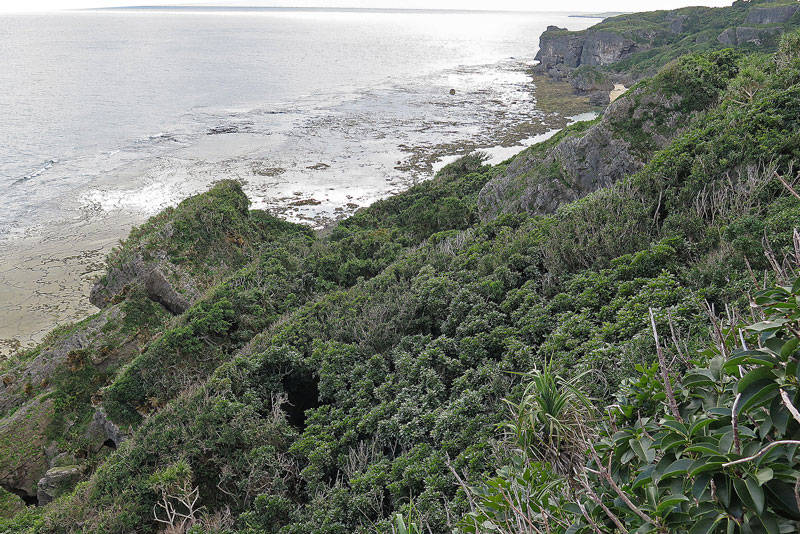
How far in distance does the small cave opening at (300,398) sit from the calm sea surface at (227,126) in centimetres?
1911

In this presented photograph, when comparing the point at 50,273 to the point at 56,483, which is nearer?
the point at 56,483

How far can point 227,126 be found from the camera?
46719mm

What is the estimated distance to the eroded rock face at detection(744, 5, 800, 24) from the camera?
182ft

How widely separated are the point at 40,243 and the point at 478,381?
94.5 ft

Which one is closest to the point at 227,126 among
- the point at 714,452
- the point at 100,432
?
the point at 100,432

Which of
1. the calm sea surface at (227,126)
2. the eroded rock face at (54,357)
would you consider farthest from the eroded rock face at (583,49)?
Answer: the eroded rock face at (54,357)

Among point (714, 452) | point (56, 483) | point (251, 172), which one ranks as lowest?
point (56, 483)

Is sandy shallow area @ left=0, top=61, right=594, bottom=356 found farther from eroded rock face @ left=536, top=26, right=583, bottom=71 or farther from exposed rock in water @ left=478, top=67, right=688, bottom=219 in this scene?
eroded rock face @ left=536, top=26, right=583, bottom=71

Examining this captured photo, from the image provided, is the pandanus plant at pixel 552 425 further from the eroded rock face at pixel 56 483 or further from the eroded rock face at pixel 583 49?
the eroded rock face at pixel 583 49

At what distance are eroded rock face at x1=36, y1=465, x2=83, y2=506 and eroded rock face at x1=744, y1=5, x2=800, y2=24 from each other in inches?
3052

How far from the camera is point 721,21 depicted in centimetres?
7219

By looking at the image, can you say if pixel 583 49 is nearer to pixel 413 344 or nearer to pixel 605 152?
pixel 605 152

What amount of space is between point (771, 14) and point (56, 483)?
79.2 meters

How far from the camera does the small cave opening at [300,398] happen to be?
341 inches
